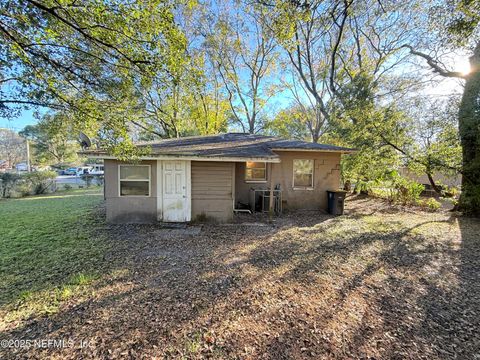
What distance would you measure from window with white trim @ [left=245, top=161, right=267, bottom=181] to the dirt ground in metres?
4.19

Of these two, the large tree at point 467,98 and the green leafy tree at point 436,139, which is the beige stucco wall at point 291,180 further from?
the large tree at point 467,98

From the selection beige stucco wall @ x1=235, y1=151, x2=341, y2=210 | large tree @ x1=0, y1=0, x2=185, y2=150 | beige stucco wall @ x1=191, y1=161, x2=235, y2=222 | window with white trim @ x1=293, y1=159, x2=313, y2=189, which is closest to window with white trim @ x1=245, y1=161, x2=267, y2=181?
beige stucco wall @ x1=235, y1=151, x2=341, y2=210

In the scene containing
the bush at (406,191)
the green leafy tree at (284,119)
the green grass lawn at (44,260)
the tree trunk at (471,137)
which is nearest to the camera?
the green grass lawn at (44,260)

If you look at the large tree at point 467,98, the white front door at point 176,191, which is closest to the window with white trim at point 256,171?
the white front door at point 176,191

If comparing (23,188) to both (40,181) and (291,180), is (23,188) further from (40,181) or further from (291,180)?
(291,180)

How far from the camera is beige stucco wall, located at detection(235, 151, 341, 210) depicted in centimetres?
948

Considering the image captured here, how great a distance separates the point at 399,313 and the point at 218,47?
18589mm

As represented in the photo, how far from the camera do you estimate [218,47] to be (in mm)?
16516

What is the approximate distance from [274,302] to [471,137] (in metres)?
9.99

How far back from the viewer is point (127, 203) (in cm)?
716

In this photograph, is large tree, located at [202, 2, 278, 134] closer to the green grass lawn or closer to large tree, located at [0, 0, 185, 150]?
large tree, located at [0, 0, 185, 150]

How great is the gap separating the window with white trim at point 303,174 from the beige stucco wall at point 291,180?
0.58ft

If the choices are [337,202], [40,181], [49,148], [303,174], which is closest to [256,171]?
[303,174]

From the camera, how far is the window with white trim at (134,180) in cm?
707
